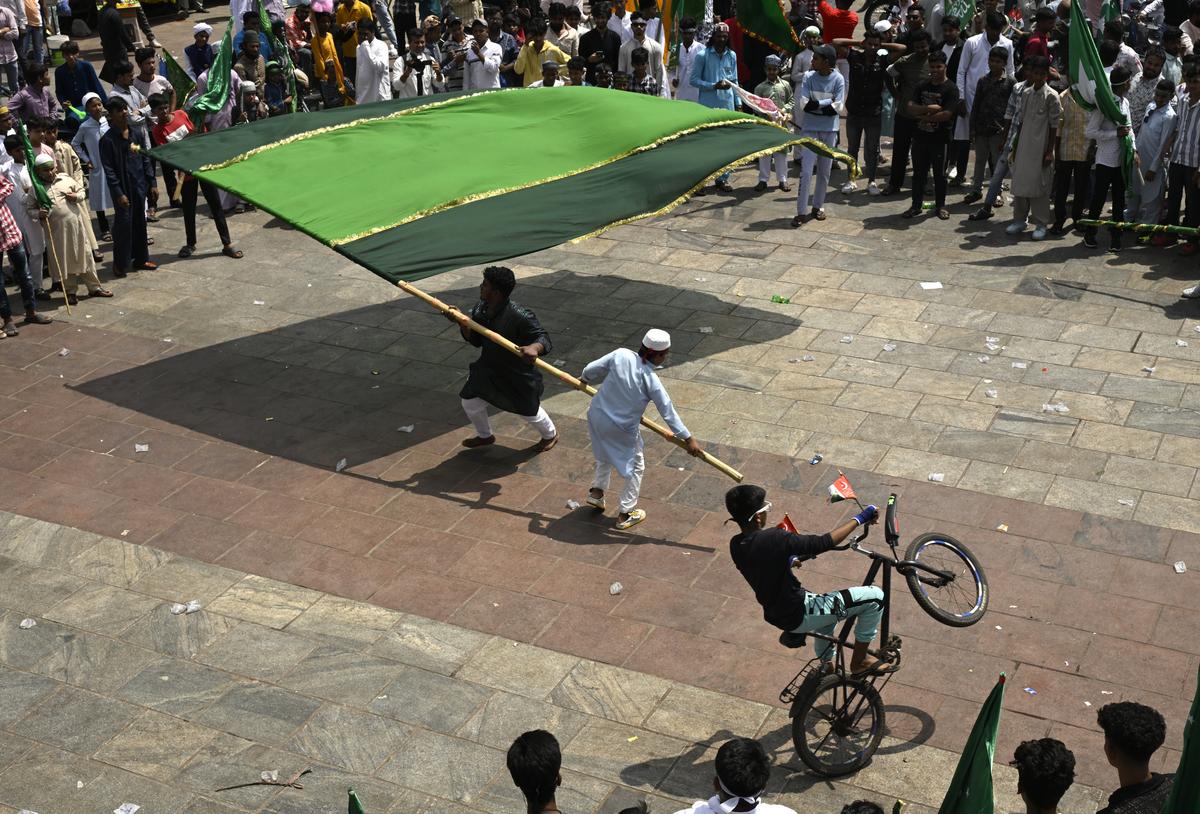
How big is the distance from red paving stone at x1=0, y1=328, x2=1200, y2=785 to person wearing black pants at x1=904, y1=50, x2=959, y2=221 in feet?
20.0

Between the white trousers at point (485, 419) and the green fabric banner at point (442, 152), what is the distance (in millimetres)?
1605

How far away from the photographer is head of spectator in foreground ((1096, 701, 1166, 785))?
5367 mm

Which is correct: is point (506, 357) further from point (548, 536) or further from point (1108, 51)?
point (1108, 51)

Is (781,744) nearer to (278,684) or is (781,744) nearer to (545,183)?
(278,684)

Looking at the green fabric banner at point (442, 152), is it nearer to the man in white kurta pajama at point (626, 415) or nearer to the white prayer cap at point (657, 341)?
the man in white kurta pajama at point (626, 415)

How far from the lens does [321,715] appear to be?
793 centimetres

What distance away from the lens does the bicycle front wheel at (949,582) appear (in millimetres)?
7402

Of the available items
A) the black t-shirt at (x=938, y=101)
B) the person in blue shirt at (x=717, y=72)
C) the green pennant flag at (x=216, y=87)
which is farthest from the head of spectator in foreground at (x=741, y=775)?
the green pennant flag at (x=216, y=87)

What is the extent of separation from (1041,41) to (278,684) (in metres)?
12.6

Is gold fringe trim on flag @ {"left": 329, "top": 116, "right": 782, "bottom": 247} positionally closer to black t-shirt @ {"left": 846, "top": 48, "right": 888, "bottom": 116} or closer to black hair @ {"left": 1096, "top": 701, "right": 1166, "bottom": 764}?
black t-shirt @ {"left": 846, "top": 48, "right": 888, "bottom": 116}

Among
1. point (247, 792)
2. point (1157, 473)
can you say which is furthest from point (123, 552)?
point (1157, 473)

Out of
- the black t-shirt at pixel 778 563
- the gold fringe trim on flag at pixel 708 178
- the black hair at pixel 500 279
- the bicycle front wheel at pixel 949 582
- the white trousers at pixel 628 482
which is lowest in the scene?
the white trousers at pixel 628 482

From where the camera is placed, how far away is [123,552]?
9.81 m

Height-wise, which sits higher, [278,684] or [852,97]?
[852,97]
